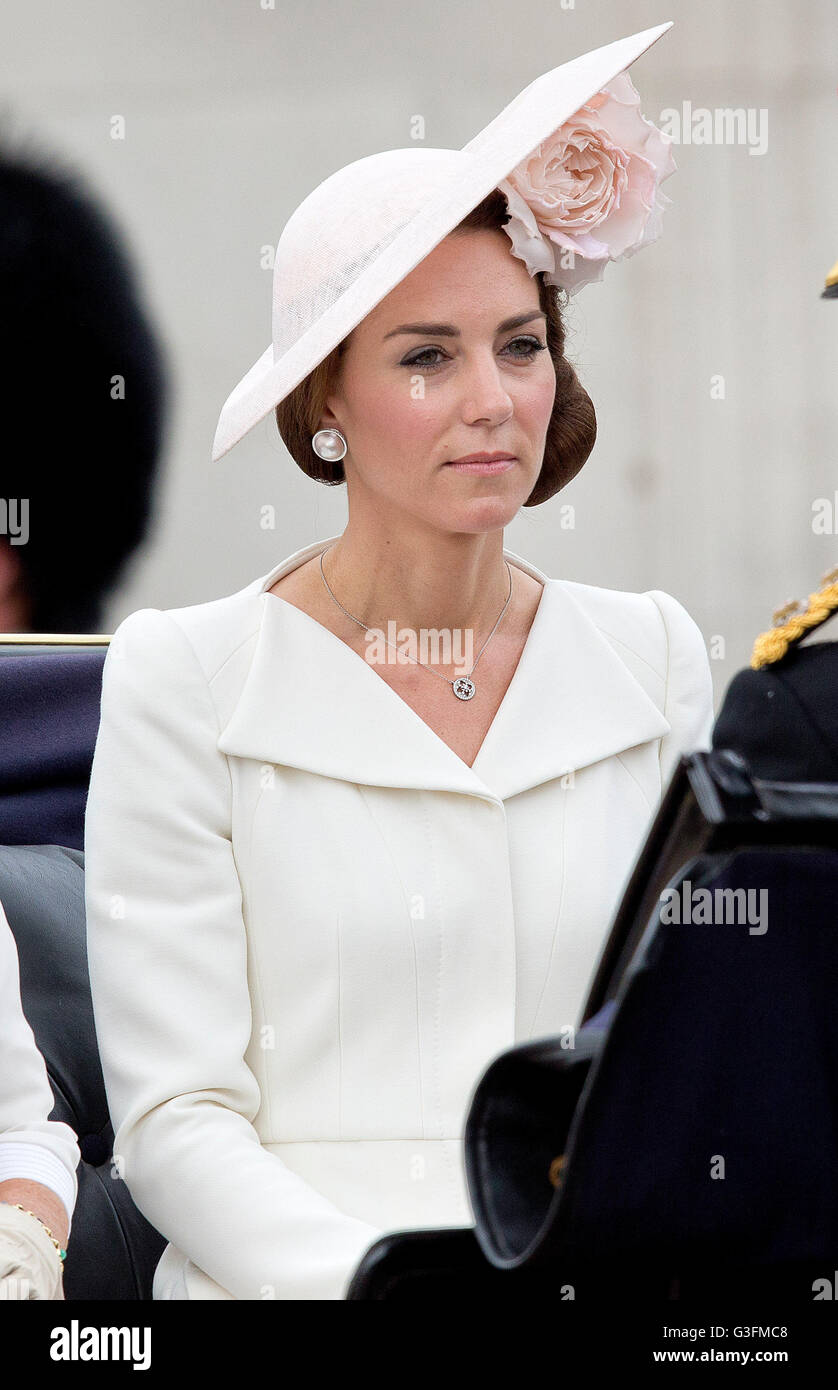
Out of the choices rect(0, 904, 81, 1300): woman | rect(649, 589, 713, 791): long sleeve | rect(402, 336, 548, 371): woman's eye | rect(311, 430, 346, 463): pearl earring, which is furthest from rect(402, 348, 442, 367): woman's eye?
rect(0, 904, 81, 1300): woman

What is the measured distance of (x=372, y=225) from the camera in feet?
3.75

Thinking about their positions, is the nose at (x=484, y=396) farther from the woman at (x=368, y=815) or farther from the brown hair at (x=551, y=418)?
the brown hair at (x=551, y=418)

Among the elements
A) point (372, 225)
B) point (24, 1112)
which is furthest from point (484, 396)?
point (24, 1112)

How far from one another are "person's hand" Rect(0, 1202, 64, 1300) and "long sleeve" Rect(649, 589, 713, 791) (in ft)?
1.91

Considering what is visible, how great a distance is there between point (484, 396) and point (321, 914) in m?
0.40

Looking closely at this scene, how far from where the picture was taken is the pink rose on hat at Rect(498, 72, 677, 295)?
3.54ft

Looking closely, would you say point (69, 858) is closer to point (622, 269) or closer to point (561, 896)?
point (561, 896)

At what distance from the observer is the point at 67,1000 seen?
143 cm

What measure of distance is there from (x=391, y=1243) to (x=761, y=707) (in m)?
0.27

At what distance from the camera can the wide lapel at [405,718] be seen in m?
1.17

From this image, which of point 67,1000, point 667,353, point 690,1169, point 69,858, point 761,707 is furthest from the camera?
point 667,353

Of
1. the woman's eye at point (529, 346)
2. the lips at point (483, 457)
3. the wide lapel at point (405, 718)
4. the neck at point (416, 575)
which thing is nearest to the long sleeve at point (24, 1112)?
the wide lapel at point (405, 718)

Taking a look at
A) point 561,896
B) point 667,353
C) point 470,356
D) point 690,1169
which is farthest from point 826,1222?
point 667,353

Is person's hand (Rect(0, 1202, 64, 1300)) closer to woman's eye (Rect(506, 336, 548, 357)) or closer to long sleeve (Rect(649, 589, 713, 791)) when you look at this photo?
long sleeve (Rect(649, 589, 713, 791))
